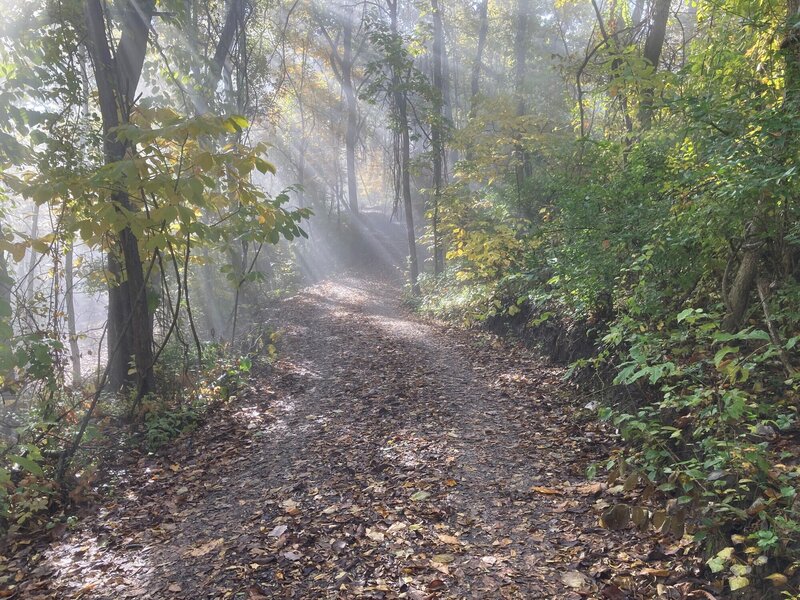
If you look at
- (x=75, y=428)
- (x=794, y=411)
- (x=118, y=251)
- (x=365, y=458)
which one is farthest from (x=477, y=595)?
(x=118, y=251)

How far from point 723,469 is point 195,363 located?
6.62 meters

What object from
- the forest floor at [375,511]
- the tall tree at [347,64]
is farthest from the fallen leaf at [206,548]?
the tall tree at [347,64]

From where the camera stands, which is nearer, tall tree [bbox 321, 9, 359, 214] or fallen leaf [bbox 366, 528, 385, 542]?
fallen leaf [bbox 366, 528, 385, 542]

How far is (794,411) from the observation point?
3037 millimetres

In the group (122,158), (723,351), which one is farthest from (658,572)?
(122,158)

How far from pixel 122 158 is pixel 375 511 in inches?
180

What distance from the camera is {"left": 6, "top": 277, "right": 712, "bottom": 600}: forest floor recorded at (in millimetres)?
2771

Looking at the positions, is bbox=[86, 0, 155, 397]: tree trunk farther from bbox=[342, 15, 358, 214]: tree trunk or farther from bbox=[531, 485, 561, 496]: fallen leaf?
bbox=[342, 15, 358, 214]: tree trunk

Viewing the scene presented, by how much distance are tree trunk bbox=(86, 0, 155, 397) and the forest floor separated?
1307 millimetres

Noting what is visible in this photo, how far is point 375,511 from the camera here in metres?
3.51

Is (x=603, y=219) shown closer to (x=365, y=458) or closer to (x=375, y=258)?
(x=365, y=458)

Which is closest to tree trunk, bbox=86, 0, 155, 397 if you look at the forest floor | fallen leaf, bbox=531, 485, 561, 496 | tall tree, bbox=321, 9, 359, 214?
the forest floor

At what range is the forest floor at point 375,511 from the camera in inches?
109

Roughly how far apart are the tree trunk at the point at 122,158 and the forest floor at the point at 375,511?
1.31 metres
